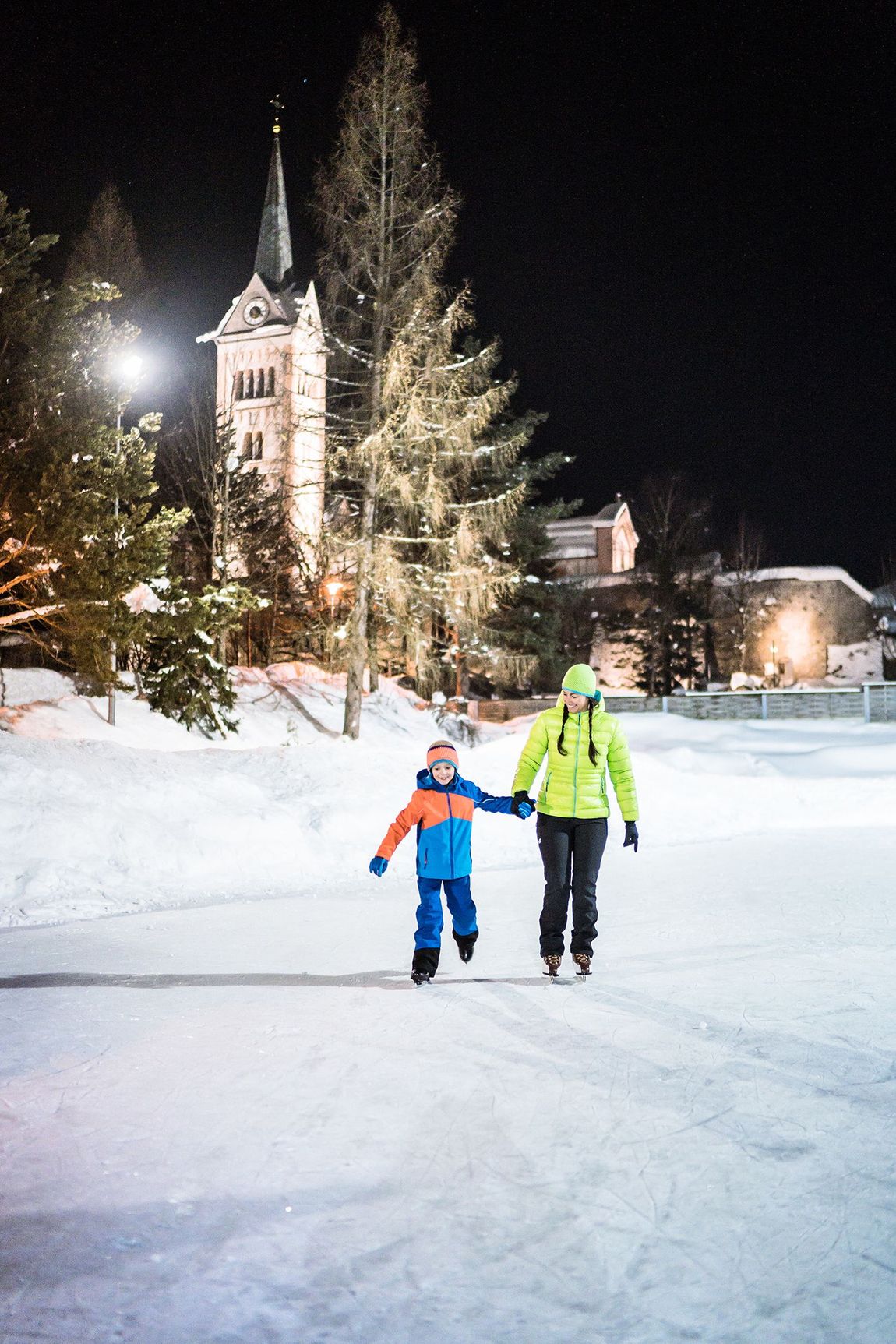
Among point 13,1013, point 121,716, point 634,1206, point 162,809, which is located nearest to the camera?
point 634,1206

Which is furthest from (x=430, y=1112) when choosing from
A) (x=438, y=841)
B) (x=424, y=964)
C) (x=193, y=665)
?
(x=193, y=665)

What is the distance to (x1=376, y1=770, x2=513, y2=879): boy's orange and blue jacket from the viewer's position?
6055 mm

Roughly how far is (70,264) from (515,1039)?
33333 millimetres

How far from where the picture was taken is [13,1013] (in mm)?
5309

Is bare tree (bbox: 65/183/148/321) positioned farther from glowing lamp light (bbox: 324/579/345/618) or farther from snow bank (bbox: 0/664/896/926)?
snow bank (bbox: 0/664/896/926)

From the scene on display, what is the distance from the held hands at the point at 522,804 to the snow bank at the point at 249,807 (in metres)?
3.80

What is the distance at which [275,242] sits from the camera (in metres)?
61.3

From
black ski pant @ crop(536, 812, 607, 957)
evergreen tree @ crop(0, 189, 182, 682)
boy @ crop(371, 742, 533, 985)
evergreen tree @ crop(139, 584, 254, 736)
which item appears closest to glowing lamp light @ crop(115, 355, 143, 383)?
evergreen tree @ crop(0, 189, 182, 682)

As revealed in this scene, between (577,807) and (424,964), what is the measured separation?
4.07ft

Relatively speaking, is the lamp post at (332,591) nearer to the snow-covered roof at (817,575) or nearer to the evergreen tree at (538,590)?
the evergreen tree at (538,590)

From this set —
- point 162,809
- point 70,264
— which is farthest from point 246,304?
point 162,809

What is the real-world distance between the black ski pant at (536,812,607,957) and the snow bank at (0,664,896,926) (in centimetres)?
378

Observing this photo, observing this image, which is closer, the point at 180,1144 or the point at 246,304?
the point at 180,1144

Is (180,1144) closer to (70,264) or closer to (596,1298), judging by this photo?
(596,1298)
